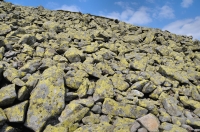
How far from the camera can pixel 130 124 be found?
7918 mm

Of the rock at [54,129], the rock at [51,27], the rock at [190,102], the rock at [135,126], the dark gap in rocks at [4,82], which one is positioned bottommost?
the rock at [54,129]

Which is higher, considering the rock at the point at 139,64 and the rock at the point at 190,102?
the rock at the point at 139,64

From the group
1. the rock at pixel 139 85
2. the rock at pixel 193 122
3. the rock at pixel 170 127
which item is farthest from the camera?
the rock at pixel 139 85

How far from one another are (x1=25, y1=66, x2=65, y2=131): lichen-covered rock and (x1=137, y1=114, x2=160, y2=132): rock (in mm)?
3844

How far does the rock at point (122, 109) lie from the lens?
8469 mm

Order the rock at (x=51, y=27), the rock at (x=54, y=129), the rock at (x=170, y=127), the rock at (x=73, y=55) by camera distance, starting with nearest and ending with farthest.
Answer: the rock at (x=54, y=129) < the rock at (x=170, y=127) < the rock at (x=73, y=55) < the rock at (x=51, y=27)

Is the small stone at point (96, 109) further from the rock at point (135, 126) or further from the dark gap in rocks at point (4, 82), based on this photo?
the dark gap in rocks at point (4, 82)

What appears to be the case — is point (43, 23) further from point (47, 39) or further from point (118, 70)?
point (118, 70)

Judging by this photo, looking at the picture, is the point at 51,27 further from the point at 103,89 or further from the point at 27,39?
the point at 103,89

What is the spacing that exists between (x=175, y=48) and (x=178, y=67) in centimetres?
437

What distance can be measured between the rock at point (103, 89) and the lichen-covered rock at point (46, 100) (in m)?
1.89

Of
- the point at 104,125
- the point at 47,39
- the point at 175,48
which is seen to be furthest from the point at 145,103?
the point at 175,48

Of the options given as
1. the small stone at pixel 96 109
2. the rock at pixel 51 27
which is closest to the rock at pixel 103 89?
the small stone at pixel 96 109

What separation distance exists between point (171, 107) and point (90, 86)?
4.70 m
